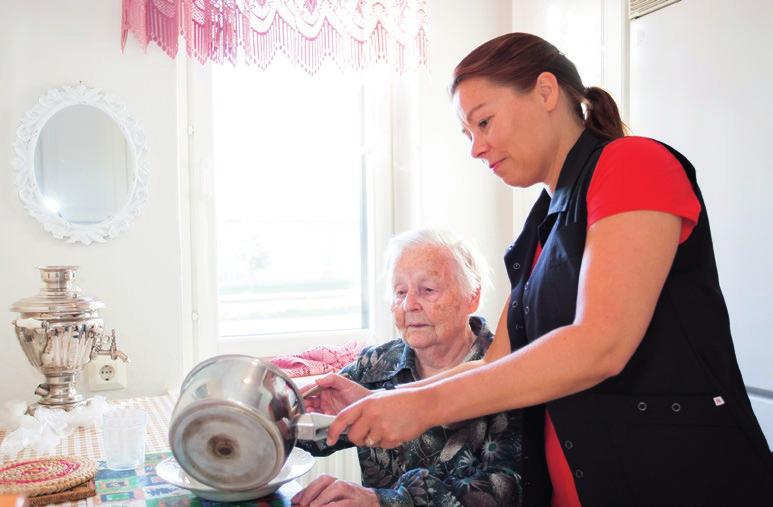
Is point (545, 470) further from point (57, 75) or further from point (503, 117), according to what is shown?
point (57, 75)

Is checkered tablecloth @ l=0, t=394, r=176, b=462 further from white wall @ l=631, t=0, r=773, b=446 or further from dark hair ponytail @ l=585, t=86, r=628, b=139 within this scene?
white wall @ l=631, t=0, r=773, b=446

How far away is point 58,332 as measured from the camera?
166cm

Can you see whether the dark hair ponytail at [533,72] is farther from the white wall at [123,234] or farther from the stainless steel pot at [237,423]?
the white wall at [123,234]

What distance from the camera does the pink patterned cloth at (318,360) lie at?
238 cm

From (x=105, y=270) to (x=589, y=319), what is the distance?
1571 millimetres

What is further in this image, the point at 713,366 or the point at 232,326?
the point at 232,326

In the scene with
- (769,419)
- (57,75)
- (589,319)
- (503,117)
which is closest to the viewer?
(589,319)

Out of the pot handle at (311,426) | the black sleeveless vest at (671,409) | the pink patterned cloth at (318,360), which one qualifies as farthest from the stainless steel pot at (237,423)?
the pink patterned cloth at (318,360)

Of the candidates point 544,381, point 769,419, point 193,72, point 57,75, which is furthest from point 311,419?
point 193,72

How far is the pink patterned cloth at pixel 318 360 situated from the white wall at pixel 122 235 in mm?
358

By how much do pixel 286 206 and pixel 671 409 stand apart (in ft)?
5.90

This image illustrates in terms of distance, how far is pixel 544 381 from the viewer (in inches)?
36.5

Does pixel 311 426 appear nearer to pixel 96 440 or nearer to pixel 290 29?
pixel 96 440

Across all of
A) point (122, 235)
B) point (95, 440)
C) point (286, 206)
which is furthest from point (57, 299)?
point (286, 206)
